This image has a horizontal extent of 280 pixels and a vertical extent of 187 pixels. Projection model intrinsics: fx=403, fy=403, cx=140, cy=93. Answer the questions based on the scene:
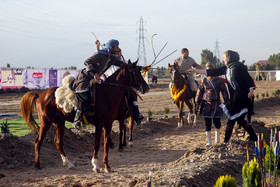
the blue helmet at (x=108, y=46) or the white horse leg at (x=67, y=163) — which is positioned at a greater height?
the blue helmet at (x=108, y=46)

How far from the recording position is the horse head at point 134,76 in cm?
842

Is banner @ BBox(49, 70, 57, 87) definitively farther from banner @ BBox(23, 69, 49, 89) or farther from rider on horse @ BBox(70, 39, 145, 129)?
rider on horse @ BBox(70, 39, 145, 129)

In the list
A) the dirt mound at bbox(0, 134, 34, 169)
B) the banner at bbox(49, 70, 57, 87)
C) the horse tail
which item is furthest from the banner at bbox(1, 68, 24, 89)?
the horse tail

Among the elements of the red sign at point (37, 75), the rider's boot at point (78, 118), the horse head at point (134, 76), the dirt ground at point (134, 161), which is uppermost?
the red sign at point (37, 75)

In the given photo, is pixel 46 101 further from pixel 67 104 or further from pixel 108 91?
pixel 108 91

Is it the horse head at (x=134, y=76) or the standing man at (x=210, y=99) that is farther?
the standing man at (x=210, y=99)

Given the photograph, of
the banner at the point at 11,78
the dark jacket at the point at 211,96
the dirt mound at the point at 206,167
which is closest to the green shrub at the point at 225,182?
the dirt mound at the point at 206,167

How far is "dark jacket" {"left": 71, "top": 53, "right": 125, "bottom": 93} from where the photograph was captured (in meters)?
8.39

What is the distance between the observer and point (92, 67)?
8320mm

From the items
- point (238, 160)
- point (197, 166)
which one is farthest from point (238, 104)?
point (197, 166)

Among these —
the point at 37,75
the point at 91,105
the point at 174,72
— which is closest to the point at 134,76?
the point at 91,105

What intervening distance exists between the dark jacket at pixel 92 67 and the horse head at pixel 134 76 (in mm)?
207

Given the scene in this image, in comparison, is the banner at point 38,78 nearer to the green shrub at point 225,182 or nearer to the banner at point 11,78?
the banner at point 11,78

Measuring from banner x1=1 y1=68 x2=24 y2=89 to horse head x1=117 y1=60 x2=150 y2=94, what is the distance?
24.9 meters
